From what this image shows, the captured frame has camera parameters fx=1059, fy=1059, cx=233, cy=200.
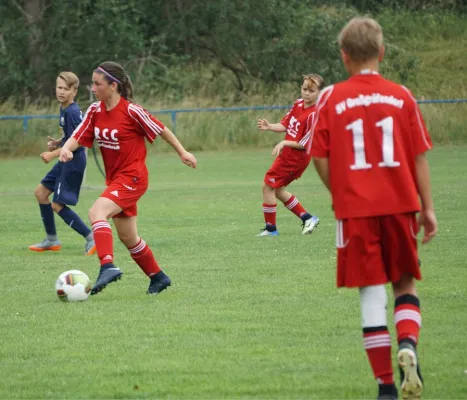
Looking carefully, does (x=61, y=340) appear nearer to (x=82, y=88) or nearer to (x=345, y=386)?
(x=345, y=386)

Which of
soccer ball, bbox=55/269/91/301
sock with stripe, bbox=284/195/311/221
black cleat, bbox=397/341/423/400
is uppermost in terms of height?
black cleat, bbox=397/341/423/400

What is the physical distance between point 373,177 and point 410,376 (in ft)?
2.85

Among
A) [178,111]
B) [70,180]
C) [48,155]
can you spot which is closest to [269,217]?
[70,180]

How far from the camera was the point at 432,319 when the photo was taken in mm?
6645

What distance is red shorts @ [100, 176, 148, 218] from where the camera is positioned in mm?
7809

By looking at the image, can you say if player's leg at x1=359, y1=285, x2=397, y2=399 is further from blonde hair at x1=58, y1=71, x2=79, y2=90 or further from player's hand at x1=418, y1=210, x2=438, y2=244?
blonde hair at x1=58, y1=71, x2=79, y2=90

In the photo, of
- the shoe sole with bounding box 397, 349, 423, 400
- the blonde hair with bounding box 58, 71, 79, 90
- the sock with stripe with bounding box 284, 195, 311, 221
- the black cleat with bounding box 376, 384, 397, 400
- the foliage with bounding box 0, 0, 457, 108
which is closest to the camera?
the shoe sole with bounding box 397, 349, 423, 400

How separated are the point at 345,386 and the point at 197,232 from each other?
7.46 m

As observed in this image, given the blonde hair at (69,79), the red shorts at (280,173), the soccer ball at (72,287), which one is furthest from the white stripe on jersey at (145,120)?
the red shorts at (280,173)

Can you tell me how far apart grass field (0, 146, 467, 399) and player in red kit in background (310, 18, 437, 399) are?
1.44 feet

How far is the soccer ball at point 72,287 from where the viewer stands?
770 cm

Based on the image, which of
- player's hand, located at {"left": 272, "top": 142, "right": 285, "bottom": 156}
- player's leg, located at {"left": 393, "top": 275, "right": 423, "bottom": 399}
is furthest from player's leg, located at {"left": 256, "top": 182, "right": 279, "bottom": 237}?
player's leg, located at {"left": 393, "top": 275, "right": 423, "bottom": 399}

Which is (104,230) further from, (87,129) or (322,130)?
(322,130)

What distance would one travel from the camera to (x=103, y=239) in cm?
782
